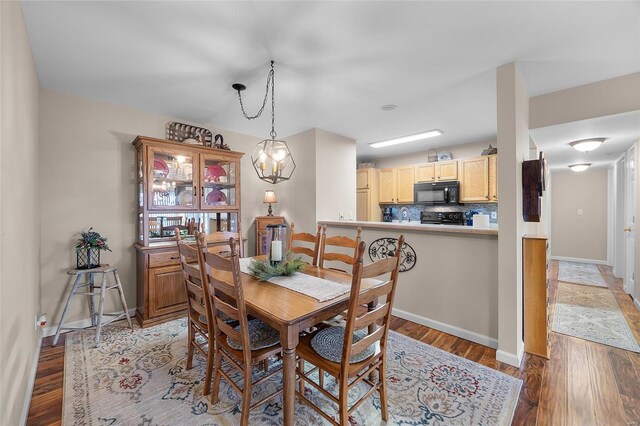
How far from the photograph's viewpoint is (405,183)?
17.5 feet

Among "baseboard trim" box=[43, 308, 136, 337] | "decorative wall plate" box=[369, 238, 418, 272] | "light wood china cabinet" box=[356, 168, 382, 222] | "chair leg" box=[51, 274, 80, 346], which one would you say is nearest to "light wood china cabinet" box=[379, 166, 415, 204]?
"light wood china cabinet" box=[356, 168, 382, 222]

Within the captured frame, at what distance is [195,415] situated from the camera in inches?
65.1

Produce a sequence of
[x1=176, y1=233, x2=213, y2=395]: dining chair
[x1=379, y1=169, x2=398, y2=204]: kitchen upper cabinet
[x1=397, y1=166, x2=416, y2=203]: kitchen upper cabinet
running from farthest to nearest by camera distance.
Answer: [x1=379, y1=169, x2=398, y2=204]: kitchen upper cabinet → [x1=397, y1=166, x2=416, y2=203]: kitchen upper cabinet → [x1=176, y1=233, x2=213, y2=395]: dining chair

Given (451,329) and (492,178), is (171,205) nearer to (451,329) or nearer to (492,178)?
(451,329)

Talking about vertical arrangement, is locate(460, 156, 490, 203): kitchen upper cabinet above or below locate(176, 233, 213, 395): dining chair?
above

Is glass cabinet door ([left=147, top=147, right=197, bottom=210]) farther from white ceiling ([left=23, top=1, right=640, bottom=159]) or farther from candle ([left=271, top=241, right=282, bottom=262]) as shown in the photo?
candle ([left=271, top=241, right=282, bottom=262])

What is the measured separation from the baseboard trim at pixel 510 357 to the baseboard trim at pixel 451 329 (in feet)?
0.70

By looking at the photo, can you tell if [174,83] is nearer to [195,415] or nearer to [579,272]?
[195,415]

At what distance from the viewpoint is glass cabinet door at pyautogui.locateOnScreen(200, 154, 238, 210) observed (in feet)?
11.5

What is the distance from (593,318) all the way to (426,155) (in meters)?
3.41

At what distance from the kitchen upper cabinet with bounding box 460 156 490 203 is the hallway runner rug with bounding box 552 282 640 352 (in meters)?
1.78

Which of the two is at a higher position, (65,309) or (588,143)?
(588,143)

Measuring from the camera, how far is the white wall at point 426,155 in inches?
184

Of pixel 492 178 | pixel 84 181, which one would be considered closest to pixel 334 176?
pixel 492 178
